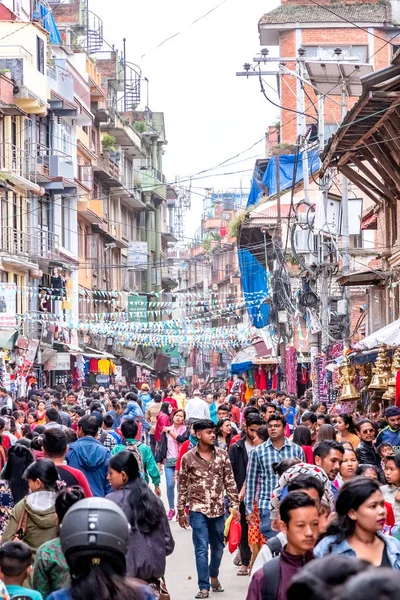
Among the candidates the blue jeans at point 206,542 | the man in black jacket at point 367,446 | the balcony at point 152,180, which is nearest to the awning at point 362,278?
the man in black jacket at point 367,446

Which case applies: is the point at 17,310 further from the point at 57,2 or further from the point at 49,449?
the point at 49,449

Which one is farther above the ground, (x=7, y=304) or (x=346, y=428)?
(x=7, y=304)

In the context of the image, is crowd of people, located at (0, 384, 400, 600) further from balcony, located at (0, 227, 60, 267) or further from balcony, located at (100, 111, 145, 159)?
balcony, located at (100, 111, 145, 159)

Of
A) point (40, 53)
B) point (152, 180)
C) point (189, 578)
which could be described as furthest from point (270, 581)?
point (152, 180)

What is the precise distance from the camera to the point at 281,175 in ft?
138

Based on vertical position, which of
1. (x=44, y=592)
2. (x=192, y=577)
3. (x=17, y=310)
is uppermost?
(x=17, y=310)

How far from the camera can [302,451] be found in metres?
10.9

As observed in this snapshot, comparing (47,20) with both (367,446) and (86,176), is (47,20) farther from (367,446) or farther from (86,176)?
(367,446)

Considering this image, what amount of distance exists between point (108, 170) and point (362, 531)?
2483 inches

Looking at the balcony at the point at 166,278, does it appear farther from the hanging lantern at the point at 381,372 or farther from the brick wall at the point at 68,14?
the hanging lantern at the point at 381,372

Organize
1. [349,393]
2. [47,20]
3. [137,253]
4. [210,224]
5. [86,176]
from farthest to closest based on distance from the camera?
1. [210,224]
2. [137,253]
3. [86,176]
4. [47,20]
5. [349,393]

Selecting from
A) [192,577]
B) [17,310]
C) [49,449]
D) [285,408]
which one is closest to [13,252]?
[17,310]

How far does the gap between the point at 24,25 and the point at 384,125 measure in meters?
29.7

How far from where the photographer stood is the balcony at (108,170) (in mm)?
65188
